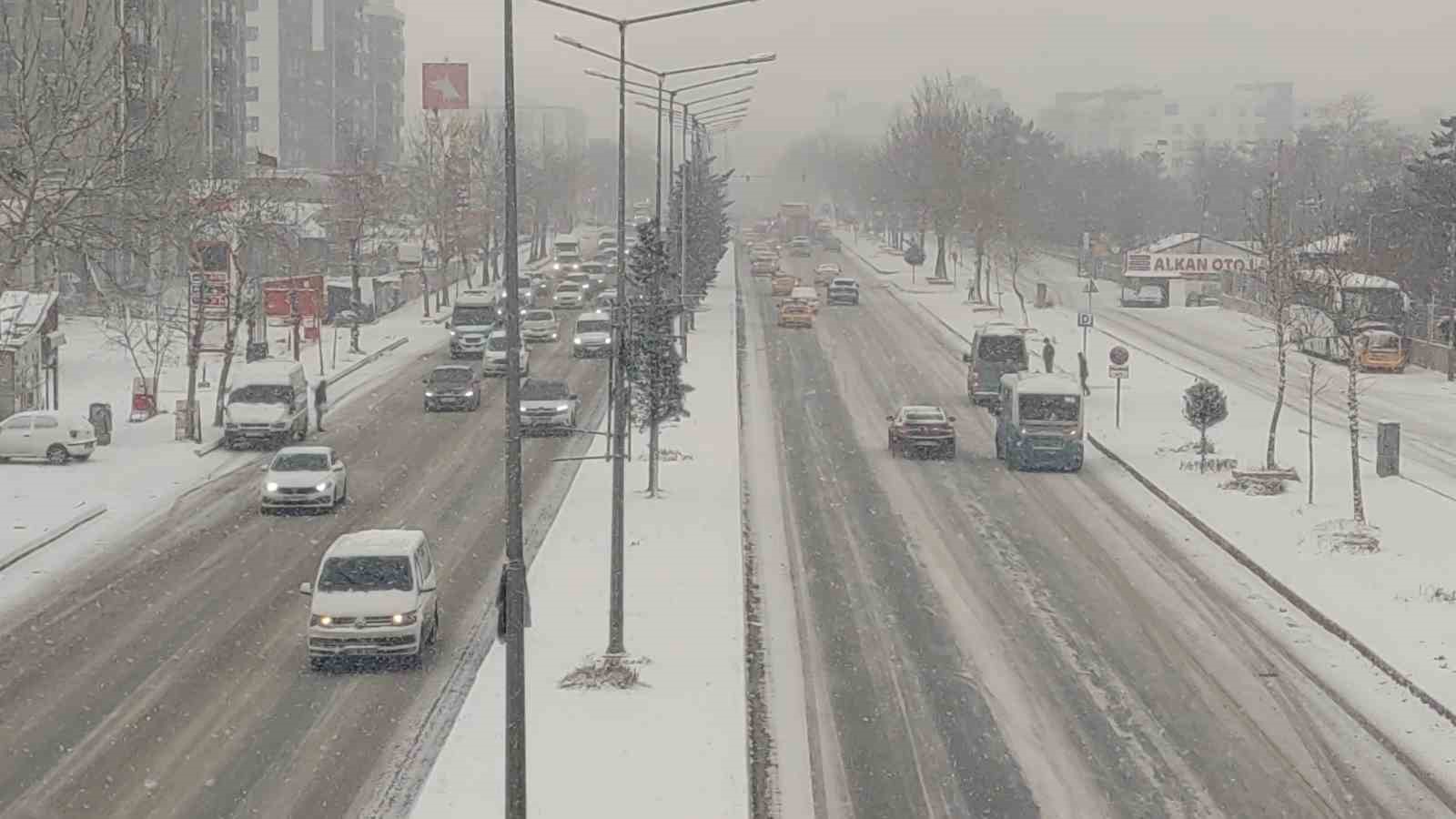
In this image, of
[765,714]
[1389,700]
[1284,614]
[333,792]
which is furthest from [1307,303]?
[333,792]

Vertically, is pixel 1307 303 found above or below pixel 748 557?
above

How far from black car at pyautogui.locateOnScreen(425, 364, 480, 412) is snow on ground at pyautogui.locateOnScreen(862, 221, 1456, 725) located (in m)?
16.8

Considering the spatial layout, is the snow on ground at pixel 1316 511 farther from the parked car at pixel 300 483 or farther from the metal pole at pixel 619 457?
the parked car at pixel 300 483

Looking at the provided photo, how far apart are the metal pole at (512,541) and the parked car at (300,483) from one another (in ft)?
65.9

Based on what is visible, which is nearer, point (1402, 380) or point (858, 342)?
point (1402, 380)

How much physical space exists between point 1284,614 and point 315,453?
735 inches

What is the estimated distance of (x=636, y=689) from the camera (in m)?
21.9

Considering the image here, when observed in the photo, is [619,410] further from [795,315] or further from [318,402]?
[795,315]

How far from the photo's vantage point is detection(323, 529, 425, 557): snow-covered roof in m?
24.1

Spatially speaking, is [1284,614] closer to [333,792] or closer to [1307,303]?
[333,792]

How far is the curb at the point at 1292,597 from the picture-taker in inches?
894

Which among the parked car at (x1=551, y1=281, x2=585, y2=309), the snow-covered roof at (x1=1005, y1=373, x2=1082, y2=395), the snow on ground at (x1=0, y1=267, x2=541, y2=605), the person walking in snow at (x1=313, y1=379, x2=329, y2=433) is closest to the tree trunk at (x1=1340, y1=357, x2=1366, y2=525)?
the snow-covered roof at (x1=1005, y1=373, x2=1082, y2=395)

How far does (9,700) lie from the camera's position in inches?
882

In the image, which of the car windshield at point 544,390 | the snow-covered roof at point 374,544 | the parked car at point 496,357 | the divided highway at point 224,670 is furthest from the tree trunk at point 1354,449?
the parked car at point 496,357
